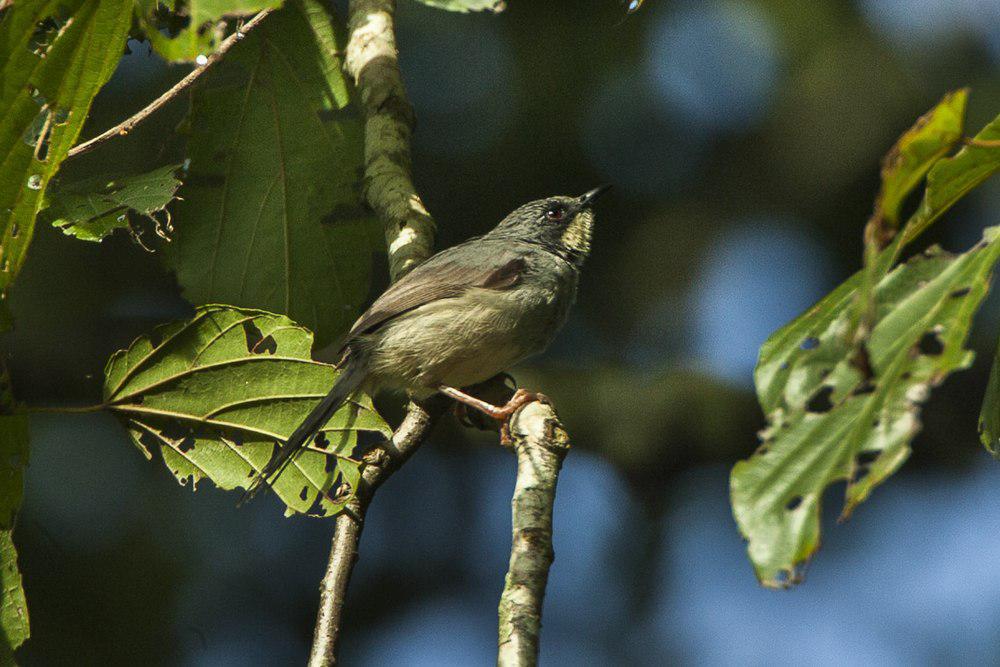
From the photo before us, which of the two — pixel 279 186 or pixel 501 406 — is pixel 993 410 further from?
pixel 279 186

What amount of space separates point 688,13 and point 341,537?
21.9 feet

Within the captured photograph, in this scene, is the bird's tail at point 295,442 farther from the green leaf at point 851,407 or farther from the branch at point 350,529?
the green leaf at point 851,407

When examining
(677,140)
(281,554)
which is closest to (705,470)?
(677,140)

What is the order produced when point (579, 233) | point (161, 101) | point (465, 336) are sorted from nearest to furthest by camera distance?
point (161, 101)
point (465, 336)
point (579, 233)

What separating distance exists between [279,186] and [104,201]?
801 mm

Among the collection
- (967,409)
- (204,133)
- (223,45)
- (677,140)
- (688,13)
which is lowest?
(967,409)

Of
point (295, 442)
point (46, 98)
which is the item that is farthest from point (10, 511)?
point (46, 98)

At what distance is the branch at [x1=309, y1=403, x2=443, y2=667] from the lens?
8.05 ft

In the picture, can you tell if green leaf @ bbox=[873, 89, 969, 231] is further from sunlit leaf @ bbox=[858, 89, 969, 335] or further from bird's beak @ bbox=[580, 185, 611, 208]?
bird's beak @ bbox=[580, 185, 611, 208]

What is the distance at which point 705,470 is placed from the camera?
812 cm

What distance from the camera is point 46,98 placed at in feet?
7.25

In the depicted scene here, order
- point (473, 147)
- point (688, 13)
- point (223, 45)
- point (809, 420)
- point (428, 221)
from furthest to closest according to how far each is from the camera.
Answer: point (688, 13), point (473, 147), point (428, 221), point (223, 45), point (809, 420)

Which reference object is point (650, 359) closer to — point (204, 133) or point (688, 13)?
point (688, 13)

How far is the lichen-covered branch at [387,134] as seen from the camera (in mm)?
3443
